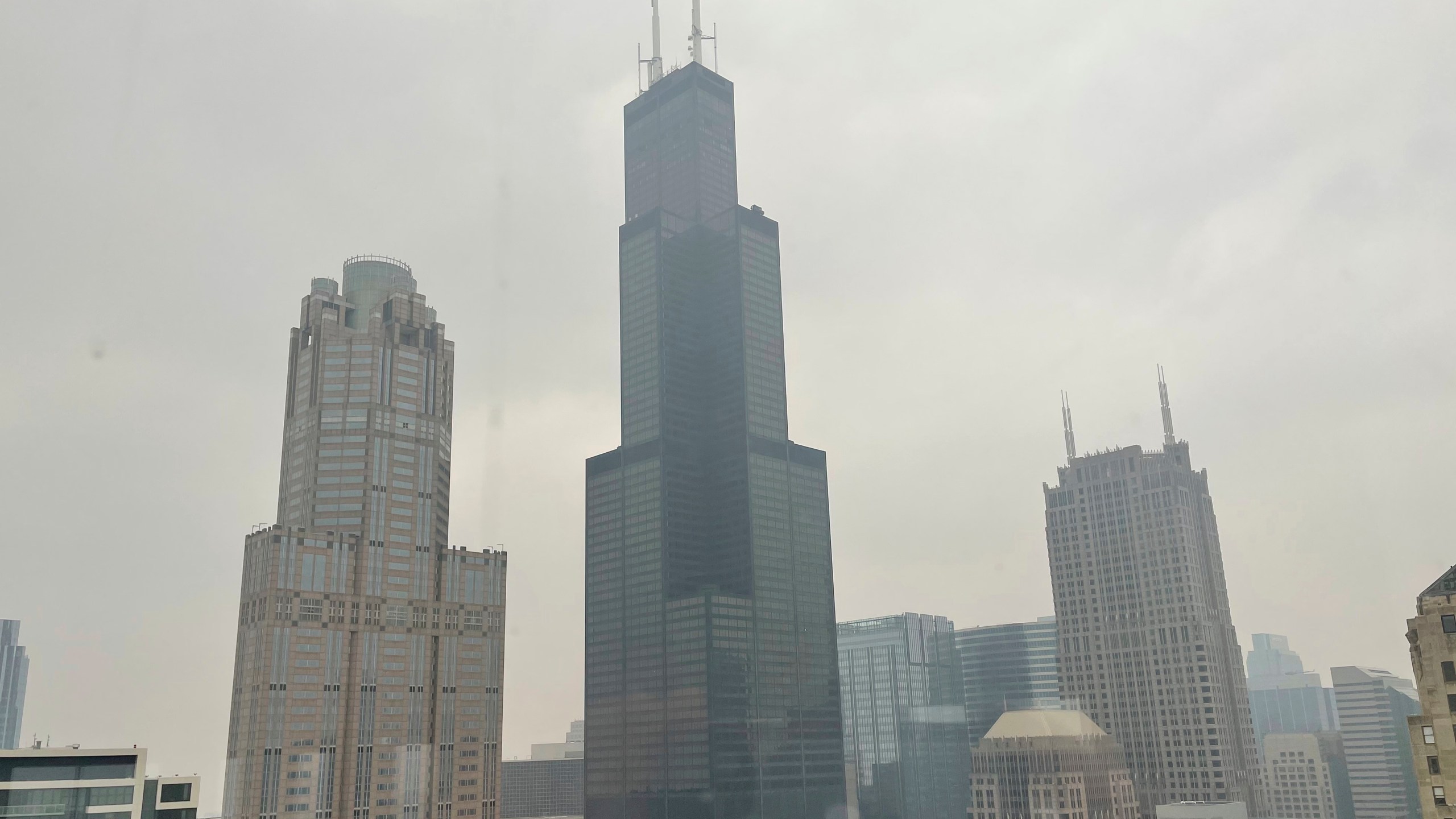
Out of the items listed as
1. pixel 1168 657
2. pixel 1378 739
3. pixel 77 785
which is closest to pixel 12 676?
pixel 77 785

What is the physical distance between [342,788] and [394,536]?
3073 centimetres

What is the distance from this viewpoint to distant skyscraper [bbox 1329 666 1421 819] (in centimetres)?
16000

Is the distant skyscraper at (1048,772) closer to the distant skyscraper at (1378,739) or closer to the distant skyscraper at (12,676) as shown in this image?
the distant skyscraper at (1378,739)

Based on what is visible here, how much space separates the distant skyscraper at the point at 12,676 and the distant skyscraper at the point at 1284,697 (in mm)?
153710

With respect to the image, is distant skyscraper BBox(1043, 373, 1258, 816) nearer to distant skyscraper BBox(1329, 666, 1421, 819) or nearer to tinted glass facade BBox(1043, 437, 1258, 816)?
tinted glass facade BBox(1043, 437, 1258, 816)

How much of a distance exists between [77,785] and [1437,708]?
83.6m

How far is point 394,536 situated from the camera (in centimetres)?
14062

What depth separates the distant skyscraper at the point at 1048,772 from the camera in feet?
Answer: 518

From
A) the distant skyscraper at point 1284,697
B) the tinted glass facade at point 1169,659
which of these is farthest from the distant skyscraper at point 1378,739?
the tinted glass facade at point 1169,659

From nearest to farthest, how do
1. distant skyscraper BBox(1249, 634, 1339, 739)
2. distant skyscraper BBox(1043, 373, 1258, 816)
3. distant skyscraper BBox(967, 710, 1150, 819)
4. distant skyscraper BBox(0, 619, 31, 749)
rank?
distant skyscraper BBox(0, 619, 31, 749) → distant skyscraper BBox(967, 710, 1150, 819) → distant skyscraper BBox(1249, 634, 1339, 739) → distant skyscraper BBox(1043, 373, 1258, 816)

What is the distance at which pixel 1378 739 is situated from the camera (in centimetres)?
18588

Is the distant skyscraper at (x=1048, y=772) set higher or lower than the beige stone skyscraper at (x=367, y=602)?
lower

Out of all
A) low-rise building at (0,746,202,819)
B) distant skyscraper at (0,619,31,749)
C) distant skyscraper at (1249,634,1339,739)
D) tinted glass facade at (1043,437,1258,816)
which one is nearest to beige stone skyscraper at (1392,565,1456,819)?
low-rise building at (0,746,202,819)

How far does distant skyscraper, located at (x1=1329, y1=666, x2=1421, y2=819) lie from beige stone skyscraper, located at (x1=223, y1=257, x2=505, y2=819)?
115m
